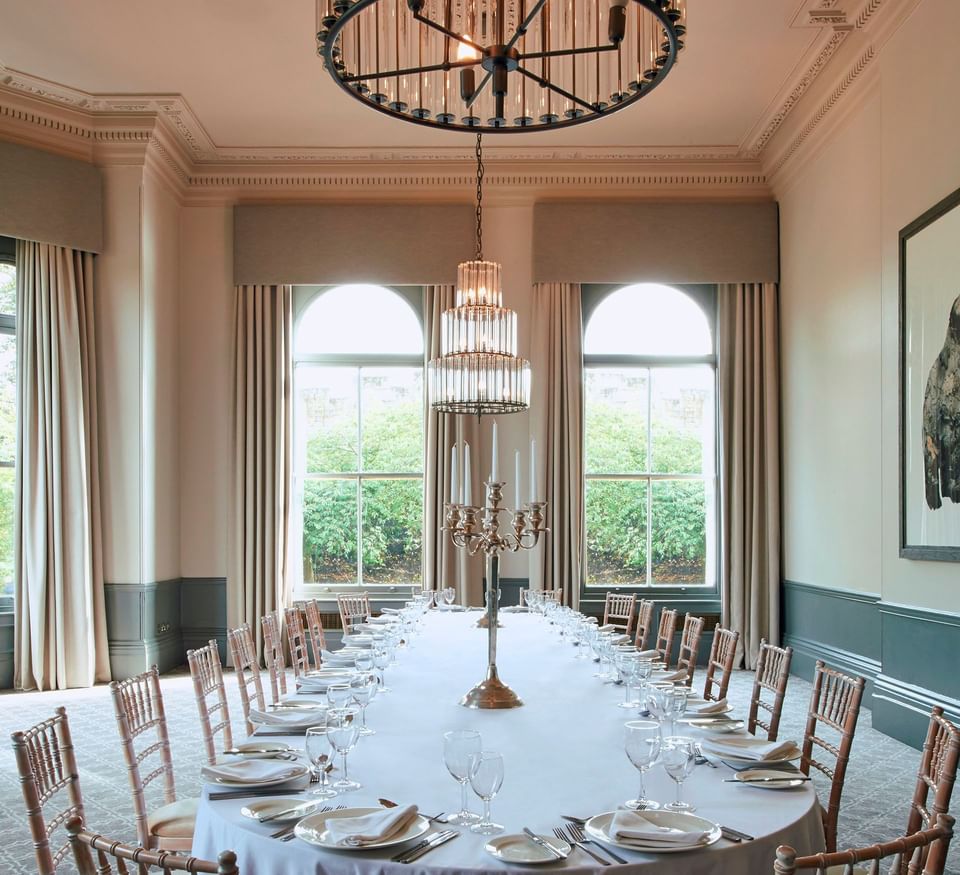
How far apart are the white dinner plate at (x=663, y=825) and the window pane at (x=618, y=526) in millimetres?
7349

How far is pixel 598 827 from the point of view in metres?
2.26

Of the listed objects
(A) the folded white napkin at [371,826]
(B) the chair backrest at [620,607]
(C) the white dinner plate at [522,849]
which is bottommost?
(B) the chair backrest at [620,607]

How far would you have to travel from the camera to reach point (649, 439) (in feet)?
31.8

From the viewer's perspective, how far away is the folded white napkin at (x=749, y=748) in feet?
9.20

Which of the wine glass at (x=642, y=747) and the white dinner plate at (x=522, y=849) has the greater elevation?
the wine glass at (x=642, y=747)

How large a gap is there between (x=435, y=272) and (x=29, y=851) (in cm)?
630

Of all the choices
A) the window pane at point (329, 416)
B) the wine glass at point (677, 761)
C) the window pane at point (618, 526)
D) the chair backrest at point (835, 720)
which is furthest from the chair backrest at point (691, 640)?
the window pane at point (329, 416)

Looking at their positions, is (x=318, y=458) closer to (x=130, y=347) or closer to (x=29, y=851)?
(x=130, y=347)

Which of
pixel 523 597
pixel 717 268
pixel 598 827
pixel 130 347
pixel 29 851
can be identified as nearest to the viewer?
pixel 598 827

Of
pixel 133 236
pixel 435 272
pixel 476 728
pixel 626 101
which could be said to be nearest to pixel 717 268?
pixel 435 272

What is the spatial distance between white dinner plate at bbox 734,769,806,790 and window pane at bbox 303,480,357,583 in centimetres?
731

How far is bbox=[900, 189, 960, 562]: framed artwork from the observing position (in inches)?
216

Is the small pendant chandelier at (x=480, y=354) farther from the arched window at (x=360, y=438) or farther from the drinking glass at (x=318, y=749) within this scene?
the drinking glass at (x=318, y=749)

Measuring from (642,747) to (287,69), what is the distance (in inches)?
260
